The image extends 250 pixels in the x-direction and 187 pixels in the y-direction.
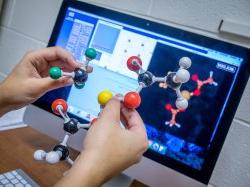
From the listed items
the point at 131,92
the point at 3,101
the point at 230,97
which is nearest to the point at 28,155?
the point at 3,101

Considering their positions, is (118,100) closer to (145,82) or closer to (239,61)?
(145,82)

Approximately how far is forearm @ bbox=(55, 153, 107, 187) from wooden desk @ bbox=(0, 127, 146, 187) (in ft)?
0.86

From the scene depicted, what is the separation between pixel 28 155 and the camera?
0.71 meters

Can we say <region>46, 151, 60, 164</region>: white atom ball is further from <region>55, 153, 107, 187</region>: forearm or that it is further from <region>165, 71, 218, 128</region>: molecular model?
<region>165, 71, 218, 128</region>: molecular model

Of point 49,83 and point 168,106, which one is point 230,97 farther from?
point 49,83

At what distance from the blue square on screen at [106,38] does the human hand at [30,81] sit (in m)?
0.08

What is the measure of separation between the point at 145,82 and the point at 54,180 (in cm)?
33

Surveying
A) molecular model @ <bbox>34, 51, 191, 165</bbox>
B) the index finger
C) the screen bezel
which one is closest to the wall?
the screen bezel

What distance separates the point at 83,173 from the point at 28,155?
38 centimetres

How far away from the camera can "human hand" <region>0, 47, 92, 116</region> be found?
61 cm

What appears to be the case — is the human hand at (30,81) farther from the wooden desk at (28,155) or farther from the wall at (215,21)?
the wall at (215,21)

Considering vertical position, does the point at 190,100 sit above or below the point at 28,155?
above

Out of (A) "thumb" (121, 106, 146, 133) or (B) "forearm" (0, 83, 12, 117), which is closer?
(A) "thumb" (121, 106, 146, 133)

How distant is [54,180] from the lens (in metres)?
0.63
